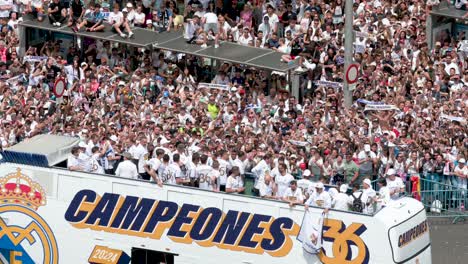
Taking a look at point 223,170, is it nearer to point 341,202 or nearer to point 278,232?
point 278,232

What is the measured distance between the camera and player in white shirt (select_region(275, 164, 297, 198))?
28.1 m

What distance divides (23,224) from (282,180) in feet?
16.8

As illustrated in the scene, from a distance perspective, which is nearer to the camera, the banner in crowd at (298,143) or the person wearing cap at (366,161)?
the person wearing cap at (366,161)

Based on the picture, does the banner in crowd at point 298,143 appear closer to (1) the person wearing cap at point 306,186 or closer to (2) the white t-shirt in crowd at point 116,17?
(1) the person wearing cap at point 306,186

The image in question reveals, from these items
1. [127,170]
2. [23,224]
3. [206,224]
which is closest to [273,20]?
[127,170]

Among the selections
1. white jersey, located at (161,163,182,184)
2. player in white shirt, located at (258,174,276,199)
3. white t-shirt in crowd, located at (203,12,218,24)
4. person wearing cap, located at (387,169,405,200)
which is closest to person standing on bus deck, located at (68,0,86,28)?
white t-shirt in crowd, located at (203,12,218,24)

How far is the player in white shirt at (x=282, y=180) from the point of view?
28.1 meters

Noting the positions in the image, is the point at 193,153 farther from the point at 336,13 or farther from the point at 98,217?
the point at 336,13

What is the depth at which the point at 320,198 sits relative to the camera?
27.0 m

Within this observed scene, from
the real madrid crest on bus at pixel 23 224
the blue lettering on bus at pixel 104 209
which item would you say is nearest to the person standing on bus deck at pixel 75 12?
the real madrid crest on bus at pixel 23 224

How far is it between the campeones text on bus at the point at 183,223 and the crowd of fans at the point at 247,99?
753mm

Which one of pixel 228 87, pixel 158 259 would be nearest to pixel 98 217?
pixel 158 259

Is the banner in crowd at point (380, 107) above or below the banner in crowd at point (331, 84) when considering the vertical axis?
below

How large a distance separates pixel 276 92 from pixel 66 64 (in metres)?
6.20
